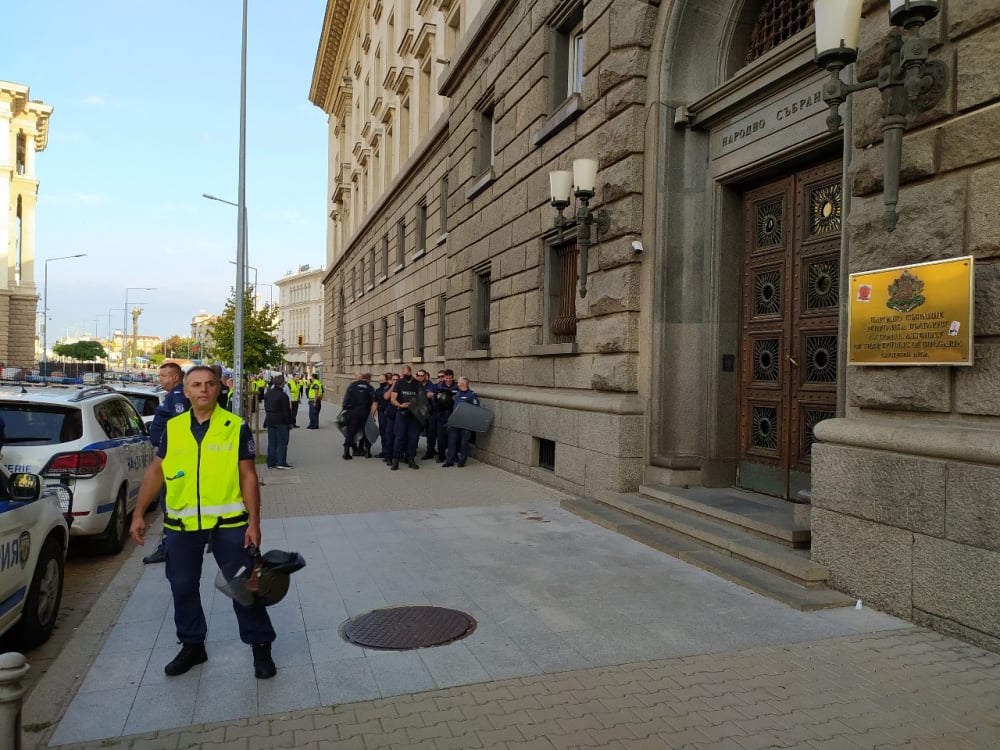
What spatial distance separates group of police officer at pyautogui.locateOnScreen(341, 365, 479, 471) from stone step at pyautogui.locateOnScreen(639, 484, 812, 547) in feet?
19.2

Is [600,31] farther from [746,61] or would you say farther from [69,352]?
[69,352]

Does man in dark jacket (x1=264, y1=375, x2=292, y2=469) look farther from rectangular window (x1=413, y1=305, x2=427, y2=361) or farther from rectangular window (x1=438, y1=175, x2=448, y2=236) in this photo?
rectangular window (x1=413, y1=305, x2=427, y2=361)

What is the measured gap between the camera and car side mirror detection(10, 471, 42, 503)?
4.80 metres

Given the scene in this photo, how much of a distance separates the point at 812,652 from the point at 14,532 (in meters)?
4.95

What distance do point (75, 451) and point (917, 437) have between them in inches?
282

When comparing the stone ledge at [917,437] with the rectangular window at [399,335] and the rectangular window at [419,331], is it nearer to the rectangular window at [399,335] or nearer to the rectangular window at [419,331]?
the rectangular window at [419,331]

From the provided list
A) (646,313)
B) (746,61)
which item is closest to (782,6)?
(746,61)

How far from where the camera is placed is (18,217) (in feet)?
259

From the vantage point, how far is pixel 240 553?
14.5ft

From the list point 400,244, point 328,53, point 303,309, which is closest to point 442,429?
point 400,244

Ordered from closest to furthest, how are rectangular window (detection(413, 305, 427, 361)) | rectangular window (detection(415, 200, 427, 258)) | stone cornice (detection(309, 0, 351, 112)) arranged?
rectangular window (detection(415, 200, 427, 258)), rectangular window (detection(413, 305, 427, 361)), stone cornice (detection(309, 0, 351, 112))

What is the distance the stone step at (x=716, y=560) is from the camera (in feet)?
18.2

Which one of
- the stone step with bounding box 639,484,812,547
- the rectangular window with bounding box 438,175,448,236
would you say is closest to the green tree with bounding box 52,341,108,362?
the rectangular window with bounding box 438,175,448,236

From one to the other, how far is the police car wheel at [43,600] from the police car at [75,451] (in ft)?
6.33
